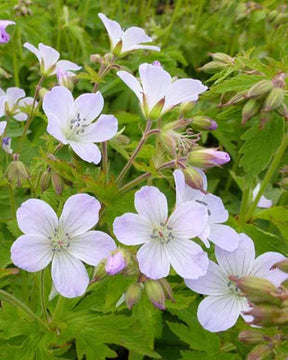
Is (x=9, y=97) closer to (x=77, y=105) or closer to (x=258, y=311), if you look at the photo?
(x=77, y=105)

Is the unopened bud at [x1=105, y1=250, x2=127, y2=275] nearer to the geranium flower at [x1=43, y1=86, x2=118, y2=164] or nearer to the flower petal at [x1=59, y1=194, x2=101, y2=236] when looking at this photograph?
the flower petal at [x1=59, y1=194, x2=101, y2=236]

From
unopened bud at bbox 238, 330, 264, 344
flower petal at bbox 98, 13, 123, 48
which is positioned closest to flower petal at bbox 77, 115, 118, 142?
flower petal at bbox 98, 13, 123, 48

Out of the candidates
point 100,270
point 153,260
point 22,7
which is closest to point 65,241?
point 100,270

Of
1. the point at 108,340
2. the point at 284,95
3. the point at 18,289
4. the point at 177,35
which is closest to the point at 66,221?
the point at 108,340

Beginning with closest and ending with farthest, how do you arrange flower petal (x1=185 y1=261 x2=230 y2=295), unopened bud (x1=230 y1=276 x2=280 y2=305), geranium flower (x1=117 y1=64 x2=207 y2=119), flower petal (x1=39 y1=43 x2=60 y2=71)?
unopened bud (x1=230 y1=276 x2=280 y2=305) < flower petal (x1=185 y1=261 x2=230 y2=295) < geranium flower (x1=117 y1=64 x2=207 y2=119) < flower petal (x1=39 y1=43 x2=60 y2=71)

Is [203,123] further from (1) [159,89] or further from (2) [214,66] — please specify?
(2) [214,66]

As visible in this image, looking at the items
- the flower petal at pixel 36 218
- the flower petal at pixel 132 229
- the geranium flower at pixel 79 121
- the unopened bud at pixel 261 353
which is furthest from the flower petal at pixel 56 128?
the unopened bud at pixel 261 353
